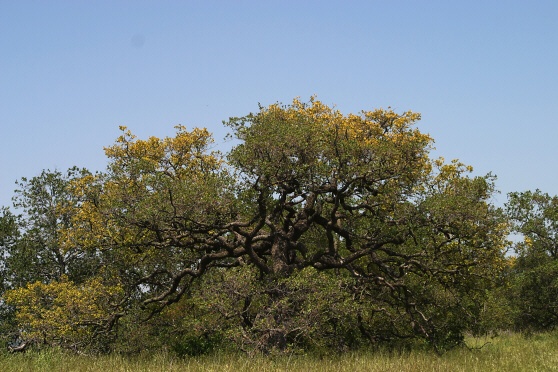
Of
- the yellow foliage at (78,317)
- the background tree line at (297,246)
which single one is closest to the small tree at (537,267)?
the background tree line at (297,246)

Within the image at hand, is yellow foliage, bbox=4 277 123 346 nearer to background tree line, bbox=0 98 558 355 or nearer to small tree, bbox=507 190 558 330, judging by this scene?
background tree line, bbox=0 98 558 355

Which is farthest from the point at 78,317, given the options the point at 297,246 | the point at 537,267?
the point at 537,267

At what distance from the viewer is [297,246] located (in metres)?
24.4

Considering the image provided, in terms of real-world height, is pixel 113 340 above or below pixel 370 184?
below

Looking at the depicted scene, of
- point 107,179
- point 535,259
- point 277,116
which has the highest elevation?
point 277,116

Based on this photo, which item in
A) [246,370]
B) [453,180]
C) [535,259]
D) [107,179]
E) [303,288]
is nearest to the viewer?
[246,370]

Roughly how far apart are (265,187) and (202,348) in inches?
330

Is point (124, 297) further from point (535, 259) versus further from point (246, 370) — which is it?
point (535, 259)

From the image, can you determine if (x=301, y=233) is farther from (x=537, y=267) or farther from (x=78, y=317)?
(x=537, y=267)

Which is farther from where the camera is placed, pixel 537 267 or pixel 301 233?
pixel 537 267

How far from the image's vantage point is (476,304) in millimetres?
27234

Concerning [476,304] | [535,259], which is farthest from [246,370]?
[535,259]

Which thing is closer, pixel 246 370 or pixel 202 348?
pixel 246 370

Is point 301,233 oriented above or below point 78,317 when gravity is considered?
above
